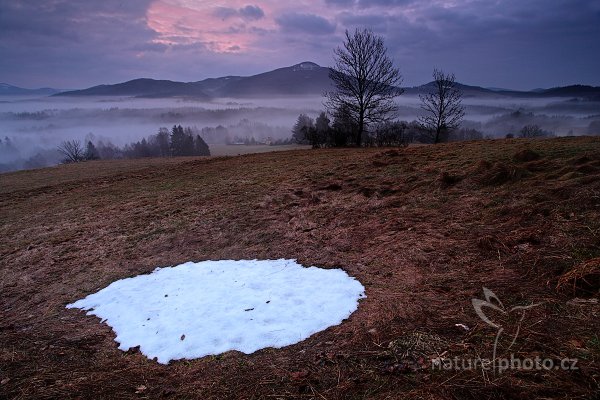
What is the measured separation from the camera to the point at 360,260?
6461 mm

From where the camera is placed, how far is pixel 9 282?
7949 mm

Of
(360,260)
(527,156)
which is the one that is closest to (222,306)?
(360,260)

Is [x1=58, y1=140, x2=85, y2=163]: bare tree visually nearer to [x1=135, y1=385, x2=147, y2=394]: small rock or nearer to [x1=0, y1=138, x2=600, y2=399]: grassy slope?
[x1=0, y1=138, x2=600, y2=399]: grassy slope

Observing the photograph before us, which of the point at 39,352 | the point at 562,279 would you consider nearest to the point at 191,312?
the point at 39,352

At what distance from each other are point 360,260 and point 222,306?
2506mm

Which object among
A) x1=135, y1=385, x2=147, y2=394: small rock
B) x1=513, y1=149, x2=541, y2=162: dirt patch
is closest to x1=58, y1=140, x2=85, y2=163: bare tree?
x1=513, y1=149, x2=541, y2=162: dirt patch

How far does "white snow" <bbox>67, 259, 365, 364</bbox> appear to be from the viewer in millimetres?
4531

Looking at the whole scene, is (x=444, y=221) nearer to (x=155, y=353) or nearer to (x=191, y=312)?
(x=191, y=312)

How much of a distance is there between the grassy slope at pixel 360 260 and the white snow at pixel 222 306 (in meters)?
0.27

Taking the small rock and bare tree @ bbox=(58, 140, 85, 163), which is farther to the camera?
bare tree @ bbox=(58, 140, 85, 163)

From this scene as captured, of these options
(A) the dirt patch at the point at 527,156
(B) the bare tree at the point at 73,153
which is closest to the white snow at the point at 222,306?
(A) the dirt patch at the point at 527,156

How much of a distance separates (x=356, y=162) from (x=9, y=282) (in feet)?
35.6

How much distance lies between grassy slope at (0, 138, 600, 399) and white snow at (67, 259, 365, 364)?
0.27 m

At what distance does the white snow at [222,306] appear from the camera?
453cm
